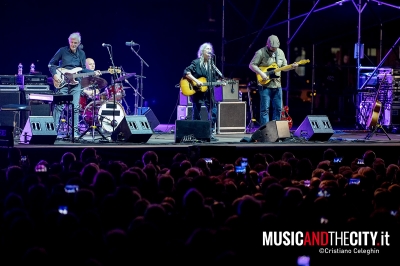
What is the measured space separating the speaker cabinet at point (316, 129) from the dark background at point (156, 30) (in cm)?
438

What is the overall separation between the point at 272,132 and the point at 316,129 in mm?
894

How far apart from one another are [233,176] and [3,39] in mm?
10400

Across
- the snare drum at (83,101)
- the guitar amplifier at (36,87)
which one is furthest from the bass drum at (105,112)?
the guitar amplifier at (36,87)

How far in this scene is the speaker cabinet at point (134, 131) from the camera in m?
10.7

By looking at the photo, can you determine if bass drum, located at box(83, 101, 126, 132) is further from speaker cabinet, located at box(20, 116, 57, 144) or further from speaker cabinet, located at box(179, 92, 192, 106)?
speaker cabinet, located at box(20, 116, 57, 144)

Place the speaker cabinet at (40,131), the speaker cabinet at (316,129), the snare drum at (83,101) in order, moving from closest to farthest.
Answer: the speaker cabinet at (40,131)
the speaker cabinet at (316,129)
the snare drum at (83,101)

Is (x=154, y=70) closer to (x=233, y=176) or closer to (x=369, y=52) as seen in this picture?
(x=369, y=52)

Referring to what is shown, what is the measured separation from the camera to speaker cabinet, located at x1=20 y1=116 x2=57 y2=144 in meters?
10.1

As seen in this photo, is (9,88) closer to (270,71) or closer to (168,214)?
(270,71)

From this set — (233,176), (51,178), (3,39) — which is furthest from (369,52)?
(51,178)

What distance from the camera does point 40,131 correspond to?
1012 centimetres

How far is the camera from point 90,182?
22.5 feet

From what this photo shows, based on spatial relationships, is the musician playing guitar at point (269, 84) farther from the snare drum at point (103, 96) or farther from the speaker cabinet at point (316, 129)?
the snare drum at point (103, 96)

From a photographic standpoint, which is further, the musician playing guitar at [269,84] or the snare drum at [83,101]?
the snare drum at [83,101]
